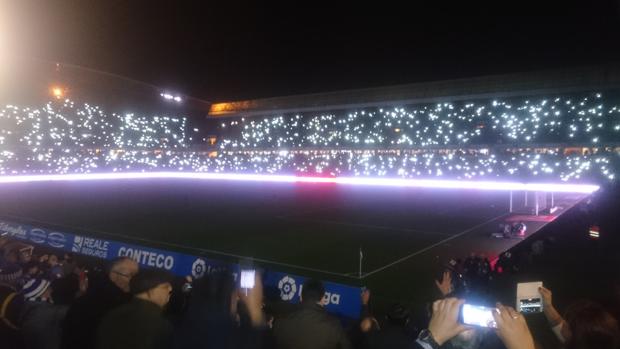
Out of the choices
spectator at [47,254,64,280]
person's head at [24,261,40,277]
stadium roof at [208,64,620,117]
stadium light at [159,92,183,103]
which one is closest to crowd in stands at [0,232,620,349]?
person's head at [24,261,40,277]

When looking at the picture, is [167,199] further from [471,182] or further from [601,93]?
[601,93]

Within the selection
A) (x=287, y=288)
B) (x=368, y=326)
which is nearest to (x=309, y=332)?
(x=368, y=326)

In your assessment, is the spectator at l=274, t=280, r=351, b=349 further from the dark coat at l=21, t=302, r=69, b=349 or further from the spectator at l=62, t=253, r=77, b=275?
the spectator at l=62, t=253, r=77, b=275

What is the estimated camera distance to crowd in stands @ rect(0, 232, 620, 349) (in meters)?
2.01

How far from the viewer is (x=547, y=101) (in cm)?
2723

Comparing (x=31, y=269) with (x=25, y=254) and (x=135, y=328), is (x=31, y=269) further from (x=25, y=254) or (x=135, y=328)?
(x=135, y=328)

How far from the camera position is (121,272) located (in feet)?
12.3

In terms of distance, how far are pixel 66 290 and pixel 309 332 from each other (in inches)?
115

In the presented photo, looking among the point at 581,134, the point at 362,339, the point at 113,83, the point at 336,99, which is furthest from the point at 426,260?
the point at 113,83

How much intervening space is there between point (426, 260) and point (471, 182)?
18110mm

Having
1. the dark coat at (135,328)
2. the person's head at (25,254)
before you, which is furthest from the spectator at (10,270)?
the dark coat at (135,328)

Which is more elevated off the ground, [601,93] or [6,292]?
[601,93]

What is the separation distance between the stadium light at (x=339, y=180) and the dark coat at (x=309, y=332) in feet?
63.3

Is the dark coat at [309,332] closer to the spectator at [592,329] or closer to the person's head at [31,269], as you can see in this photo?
the spectator at [592,329]
